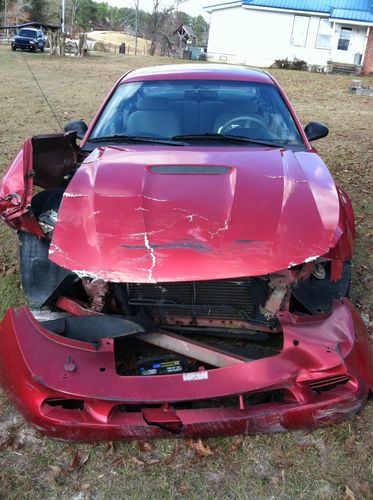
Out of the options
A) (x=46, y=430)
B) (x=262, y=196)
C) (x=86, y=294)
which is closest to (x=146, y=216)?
(x=262, y=196)

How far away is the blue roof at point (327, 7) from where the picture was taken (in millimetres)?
25578

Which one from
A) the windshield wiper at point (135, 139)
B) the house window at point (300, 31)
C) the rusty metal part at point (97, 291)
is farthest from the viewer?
the house window at point (300, 31)

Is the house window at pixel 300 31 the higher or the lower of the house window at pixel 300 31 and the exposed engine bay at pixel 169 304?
the higher

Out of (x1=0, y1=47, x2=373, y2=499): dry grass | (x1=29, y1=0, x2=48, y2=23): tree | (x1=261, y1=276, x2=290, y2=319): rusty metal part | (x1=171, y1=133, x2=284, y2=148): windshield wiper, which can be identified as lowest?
(x1=0, y1=47, x2=373, y2=499): dry grass

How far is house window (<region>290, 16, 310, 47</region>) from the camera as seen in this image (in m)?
26.3

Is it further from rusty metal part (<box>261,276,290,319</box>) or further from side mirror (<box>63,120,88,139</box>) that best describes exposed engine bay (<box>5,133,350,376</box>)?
side mirror (<box>63,120,88,139</box>)

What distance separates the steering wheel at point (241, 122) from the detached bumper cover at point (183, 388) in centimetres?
178

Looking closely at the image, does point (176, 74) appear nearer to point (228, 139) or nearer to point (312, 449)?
point (228, 139)

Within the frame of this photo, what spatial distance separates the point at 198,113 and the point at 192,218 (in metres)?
1.60

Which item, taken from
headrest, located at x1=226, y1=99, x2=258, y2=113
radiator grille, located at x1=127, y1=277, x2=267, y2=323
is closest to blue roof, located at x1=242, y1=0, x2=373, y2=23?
headrest, located at x1=226, y1=99, x2=258, y2=113

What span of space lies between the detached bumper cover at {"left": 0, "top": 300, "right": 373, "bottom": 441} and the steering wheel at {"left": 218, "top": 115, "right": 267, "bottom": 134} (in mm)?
1779

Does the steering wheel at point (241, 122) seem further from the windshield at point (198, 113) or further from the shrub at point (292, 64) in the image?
the shrub at point (292, 64)

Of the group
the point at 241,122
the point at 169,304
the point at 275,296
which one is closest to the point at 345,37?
the point at 241,122

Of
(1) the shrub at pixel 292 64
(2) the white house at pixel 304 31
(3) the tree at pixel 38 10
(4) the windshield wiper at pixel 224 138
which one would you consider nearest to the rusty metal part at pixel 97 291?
(4) the windshield wiper at pixel 224 138
